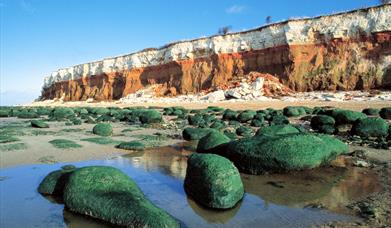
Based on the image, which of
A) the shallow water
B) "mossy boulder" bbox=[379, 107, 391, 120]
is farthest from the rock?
the shallow water

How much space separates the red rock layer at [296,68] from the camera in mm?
33406

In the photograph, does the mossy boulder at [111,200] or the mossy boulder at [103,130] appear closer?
the mossy boulder at [111,200]

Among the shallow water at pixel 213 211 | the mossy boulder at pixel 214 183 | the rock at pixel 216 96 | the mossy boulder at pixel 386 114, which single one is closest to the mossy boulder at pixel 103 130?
the shallow water at pixel 213 211

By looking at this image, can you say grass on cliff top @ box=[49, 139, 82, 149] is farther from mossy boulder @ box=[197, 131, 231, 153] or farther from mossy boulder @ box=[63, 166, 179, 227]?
mossy boulder @ box=[63, 166, 179, 227]

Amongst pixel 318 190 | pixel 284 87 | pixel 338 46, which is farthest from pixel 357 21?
pixel 318 190

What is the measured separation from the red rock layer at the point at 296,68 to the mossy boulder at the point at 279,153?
2711 cm

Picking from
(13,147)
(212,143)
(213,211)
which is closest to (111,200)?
(213,211)

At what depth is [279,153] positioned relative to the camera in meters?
7.63

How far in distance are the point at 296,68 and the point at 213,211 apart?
34028 millimetres

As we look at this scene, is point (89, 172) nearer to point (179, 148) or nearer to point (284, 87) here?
point (179, 148)

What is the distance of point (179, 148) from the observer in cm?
1111

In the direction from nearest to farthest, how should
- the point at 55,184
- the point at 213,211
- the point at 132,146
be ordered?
the point at 213,211
the point at 55,184
the point at 132,146

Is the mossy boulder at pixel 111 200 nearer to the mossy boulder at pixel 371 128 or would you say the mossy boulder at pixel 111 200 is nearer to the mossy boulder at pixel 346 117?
the mossy boulder at pixel 371 128

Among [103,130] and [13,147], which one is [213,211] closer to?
[13,147]
